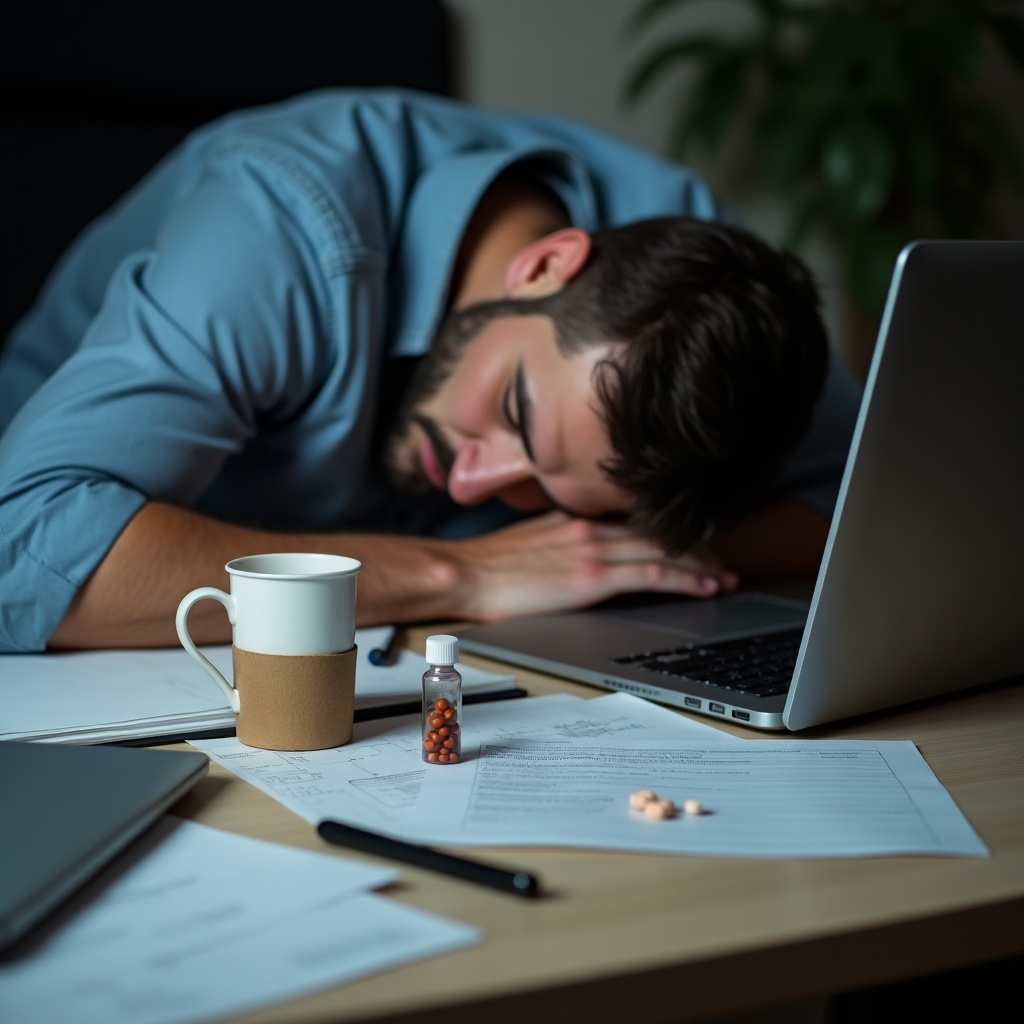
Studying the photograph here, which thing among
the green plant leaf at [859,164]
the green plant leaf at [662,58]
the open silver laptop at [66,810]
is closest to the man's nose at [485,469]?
the open silver laptop at [66,810]

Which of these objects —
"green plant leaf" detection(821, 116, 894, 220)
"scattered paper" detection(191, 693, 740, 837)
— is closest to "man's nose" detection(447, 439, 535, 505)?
"scattered paper" detection(191, 693, 740, 837)

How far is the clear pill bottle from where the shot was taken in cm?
67

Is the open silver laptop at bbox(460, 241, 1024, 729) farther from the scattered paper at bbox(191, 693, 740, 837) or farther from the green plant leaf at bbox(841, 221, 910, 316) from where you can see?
the green plant leaf at bbox(841, 221, 910, 316)

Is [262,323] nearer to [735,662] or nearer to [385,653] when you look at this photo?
[385,653]

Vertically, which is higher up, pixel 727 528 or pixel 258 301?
pixel 258 301

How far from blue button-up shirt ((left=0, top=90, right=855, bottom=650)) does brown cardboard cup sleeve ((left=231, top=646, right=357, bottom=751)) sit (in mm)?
297

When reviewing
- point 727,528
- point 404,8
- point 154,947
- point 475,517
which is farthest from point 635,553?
point 404,8

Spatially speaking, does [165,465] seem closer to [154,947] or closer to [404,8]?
[154,947]

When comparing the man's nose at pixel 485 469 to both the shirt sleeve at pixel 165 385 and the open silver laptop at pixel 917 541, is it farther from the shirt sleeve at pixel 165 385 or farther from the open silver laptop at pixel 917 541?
the open silver laptop at pixel 917 541

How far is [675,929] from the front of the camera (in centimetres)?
47

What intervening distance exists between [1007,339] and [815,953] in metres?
0.41

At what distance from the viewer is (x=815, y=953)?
0.47 meters

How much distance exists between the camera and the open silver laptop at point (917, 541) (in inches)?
25.9

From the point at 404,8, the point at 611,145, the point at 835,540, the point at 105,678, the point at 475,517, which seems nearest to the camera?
the point at 835,540
